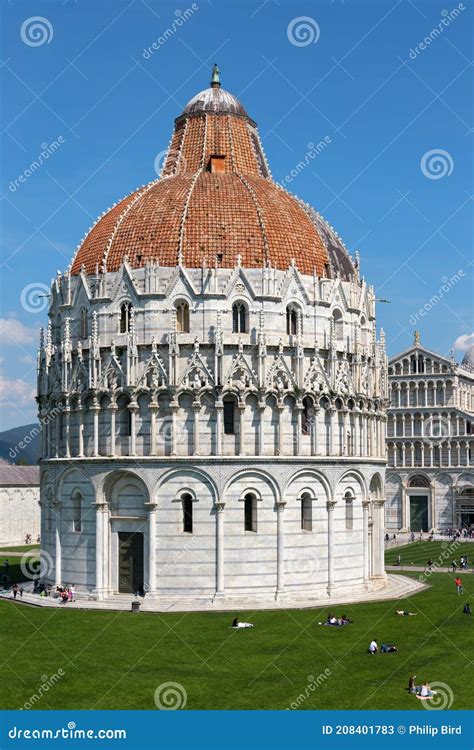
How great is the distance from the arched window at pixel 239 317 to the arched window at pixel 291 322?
2.83 meters

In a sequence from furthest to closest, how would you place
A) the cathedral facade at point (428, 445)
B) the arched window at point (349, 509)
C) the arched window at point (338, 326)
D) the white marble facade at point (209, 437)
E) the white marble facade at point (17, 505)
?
the cathedral facade at point (428, 445), the white marble facade at point (17, 505), the arched window at point (338, 326), the arched window at point (349, 509), the white marble facade at point (209, 437)

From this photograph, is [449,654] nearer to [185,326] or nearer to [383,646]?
[383,646]

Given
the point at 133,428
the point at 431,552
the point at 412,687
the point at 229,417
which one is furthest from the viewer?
the point at 431,552

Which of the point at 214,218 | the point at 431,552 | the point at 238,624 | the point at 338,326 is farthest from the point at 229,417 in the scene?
the point at 431,552

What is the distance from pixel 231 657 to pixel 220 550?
13788 mm

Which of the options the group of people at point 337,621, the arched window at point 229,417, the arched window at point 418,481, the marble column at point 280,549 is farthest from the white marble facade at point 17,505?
the group of people at point 337,621

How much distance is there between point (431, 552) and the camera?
9400 centimetres

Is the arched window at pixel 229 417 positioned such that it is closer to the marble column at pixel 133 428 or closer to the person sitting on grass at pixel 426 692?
the marble column at pixel 133 428

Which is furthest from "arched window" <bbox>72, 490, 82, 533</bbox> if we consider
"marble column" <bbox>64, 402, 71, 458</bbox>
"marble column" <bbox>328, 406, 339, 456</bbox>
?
"marble column" <bbox>328, 406, 339, 456</bbox>

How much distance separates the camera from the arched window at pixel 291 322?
60312mm

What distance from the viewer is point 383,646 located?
4409 cm

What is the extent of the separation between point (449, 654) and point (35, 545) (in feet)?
253

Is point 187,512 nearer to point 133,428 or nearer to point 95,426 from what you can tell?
point 133,428

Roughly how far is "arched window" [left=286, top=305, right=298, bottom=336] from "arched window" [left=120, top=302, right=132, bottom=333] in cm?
952
